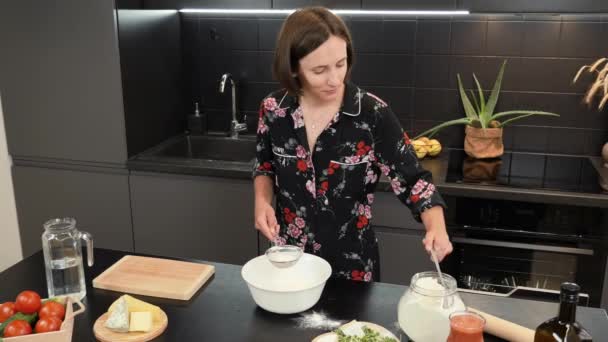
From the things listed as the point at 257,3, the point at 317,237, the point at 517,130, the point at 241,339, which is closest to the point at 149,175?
the point at 257,3

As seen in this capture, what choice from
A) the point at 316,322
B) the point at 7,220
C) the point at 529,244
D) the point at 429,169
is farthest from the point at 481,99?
the point at 7,220

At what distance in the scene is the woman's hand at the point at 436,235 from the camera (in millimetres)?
1365

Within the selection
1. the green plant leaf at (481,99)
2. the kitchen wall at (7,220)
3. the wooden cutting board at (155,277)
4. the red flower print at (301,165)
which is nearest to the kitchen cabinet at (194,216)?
the kitchen wall at (7,220)

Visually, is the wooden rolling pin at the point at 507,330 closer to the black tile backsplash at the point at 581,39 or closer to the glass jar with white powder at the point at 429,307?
the glass jar with white powder at the point at 429,307

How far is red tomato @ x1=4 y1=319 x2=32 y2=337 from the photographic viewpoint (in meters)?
1.09

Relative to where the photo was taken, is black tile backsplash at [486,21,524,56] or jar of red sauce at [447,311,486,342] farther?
black tile backsplash at [486,21,524,56]

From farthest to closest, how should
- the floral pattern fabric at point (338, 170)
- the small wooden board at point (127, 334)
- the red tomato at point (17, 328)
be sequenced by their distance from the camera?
the floral pattern fabric at point (338, 170) < the small wooden board at point (127, 334) < the red tomato at point (17, 328)

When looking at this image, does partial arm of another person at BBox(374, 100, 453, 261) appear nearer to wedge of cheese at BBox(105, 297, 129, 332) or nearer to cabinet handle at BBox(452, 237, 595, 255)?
wedge of cheese at BBox(105, 297, 129, 332)

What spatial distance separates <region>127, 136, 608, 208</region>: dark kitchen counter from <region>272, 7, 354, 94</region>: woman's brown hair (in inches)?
36.4

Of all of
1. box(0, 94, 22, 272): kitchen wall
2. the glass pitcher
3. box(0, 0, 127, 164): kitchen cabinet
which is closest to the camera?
the glass pitcher

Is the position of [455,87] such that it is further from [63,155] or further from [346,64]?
[63,155]

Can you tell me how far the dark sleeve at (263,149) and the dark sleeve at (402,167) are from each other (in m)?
0.32

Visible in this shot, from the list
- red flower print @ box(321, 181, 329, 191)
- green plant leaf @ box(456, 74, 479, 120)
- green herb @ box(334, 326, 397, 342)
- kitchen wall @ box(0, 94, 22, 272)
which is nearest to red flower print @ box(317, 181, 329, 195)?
red flower print @ box(321, 181, 329, 191)

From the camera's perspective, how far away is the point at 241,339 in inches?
48.0
